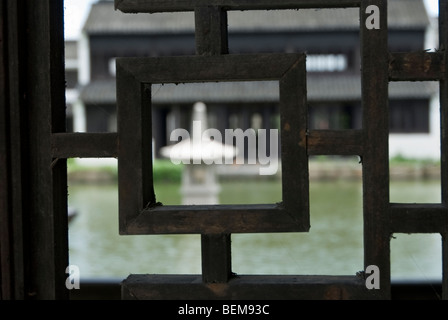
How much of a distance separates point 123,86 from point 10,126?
7.6 inches

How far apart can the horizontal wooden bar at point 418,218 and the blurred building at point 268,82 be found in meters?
14.2

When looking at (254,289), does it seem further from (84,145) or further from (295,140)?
(84,145)

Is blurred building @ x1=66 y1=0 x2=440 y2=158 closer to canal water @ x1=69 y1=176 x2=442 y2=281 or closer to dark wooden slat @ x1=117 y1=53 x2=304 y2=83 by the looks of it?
canal water @ x1=69 y1=176 x2=442 y2=281

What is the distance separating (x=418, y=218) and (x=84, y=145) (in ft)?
1.78

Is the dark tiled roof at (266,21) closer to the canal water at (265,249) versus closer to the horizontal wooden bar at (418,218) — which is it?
the canal water at (265,249)

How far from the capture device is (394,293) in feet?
5.09

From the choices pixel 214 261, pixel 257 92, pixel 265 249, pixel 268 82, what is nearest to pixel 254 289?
pixel 214 261

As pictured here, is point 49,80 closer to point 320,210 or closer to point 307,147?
point 307,147

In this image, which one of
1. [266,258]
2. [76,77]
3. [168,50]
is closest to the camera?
[266,258]

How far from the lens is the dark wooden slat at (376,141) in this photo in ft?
3.19

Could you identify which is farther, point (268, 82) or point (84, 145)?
point (268, 82)

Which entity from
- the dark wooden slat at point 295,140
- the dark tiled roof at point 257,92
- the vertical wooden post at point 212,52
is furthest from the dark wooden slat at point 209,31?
the dark tiled roof at point 257,92

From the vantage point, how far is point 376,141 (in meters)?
0.98

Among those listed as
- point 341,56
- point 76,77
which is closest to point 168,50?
point 76,77
